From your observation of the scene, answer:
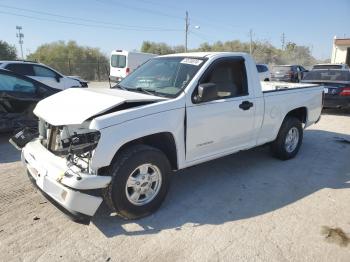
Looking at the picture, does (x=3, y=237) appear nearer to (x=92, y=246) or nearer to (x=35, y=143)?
(x=92, y=246)

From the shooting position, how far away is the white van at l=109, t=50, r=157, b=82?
20.6 metres

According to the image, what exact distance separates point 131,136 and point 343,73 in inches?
408

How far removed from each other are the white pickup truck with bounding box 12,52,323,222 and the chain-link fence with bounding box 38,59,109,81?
96.1 feet

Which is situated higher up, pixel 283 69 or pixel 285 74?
pixel 283 69

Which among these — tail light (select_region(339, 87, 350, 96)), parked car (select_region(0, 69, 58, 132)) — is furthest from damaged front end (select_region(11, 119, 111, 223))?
tail light (select_region(339, 87, 350, 96))

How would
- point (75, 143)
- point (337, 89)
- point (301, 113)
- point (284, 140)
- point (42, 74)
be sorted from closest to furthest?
point (75, 143)
point (284, 140)
point (301, 113)
point (337, 89)
point (42, 74)

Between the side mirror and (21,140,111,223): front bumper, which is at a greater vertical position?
the side mirror

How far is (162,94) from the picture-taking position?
438cm

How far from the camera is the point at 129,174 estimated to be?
12.2 ft

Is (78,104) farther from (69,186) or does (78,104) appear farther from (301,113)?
(301,113)

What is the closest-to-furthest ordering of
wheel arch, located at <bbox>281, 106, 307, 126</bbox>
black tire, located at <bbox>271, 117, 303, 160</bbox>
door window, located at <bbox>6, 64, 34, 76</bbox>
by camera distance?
black tire, located at <bbox>271, 117, 303, 160</bbox> → wheel arch, located at <bbox>281, 106, 307, 126</bbox> → door window, located at <bbox>6, 64, 34, 76</bbox>

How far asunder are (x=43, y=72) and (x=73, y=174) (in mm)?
10252

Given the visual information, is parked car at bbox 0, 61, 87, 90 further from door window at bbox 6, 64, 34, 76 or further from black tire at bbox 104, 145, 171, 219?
black tire at bbox 104, 145, 171, 219

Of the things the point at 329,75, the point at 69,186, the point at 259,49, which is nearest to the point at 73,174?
the point at 69,186
